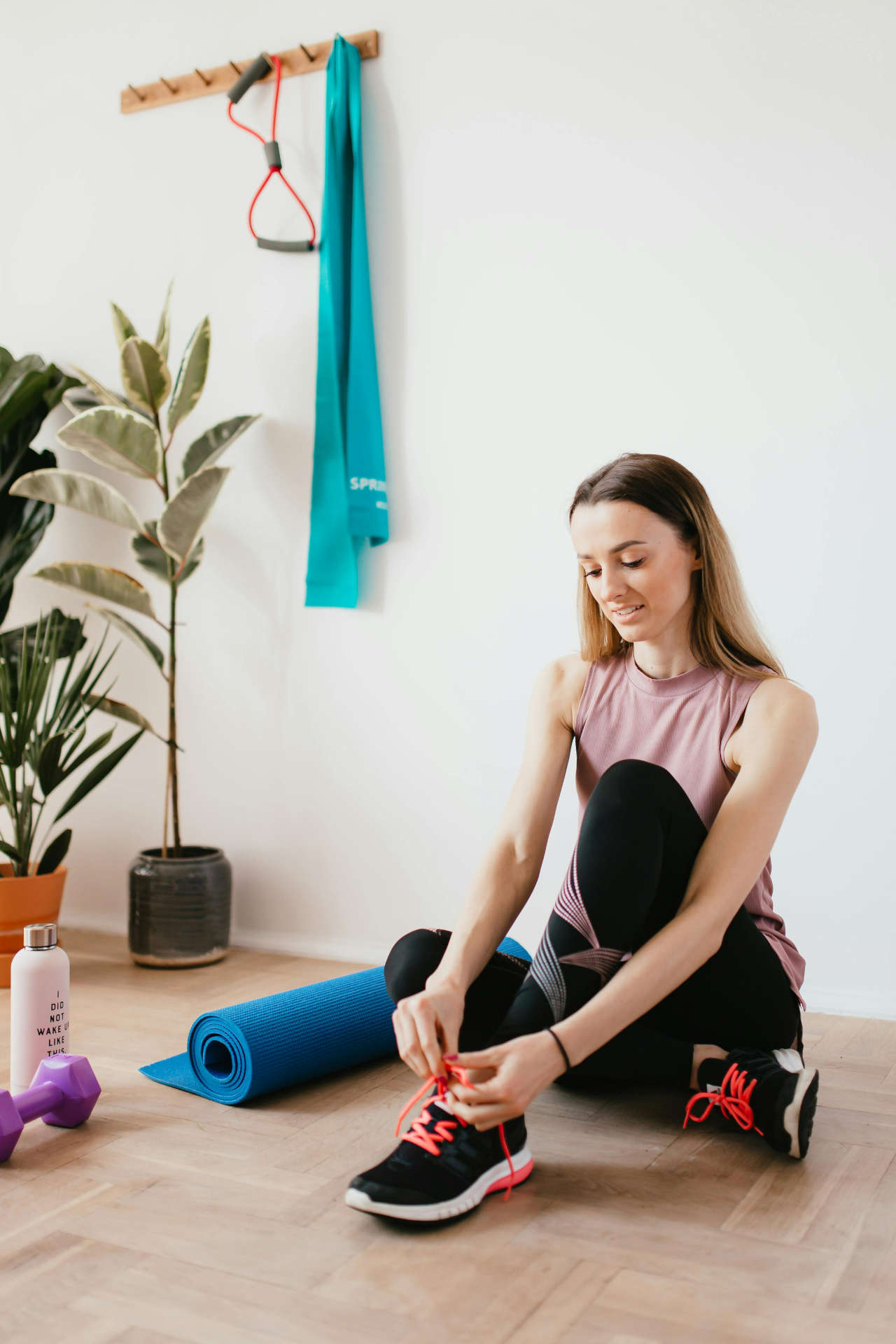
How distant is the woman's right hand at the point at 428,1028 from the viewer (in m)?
1.25

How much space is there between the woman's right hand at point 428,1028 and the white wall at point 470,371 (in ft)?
3.56

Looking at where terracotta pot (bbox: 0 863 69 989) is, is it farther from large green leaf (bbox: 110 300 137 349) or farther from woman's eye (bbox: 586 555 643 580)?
woman's eye (bbox: 586 555 643 580)

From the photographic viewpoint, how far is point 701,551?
1539 millimetres

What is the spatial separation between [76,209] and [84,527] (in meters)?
0.80

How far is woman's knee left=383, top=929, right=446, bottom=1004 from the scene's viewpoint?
146 centimetres

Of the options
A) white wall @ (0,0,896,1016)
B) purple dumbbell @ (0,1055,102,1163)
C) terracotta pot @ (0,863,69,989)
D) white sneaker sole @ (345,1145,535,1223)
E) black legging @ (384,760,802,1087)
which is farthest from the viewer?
terracotta pot @ (0,863,69,989)

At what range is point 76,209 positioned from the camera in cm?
289

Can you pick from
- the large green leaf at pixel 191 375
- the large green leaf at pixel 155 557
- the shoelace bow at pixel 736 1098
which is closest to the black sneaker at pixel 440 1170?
the shoelace bow at pixel 736 1098

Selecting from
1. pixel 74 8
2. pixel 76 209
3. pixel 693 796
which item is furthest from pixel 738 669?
pixel 74 8

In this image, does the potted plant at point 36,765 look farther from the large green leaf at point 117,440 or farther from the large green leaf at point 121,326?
the large green leaf at point 121,326

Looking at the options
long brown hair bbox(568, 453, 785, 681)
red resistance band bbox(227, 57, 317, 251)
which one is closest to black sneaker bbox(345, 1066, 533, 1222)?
long brown hair bbox(568, 453, 785, 681)

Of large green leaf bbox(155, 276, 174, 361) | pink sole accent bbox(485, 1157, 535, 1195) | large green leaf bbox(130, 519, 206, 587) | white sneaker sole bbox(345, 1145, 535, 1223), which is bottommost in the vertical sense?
pink sole accent bbox(485, 1157, 535, 1195)

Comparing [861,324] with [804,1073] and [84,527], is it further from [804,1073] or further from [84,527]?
[84,527]

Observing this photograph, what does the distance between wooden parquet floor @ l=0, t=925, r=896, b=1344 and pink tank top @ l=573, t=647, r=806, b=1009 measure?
28 centimetres
